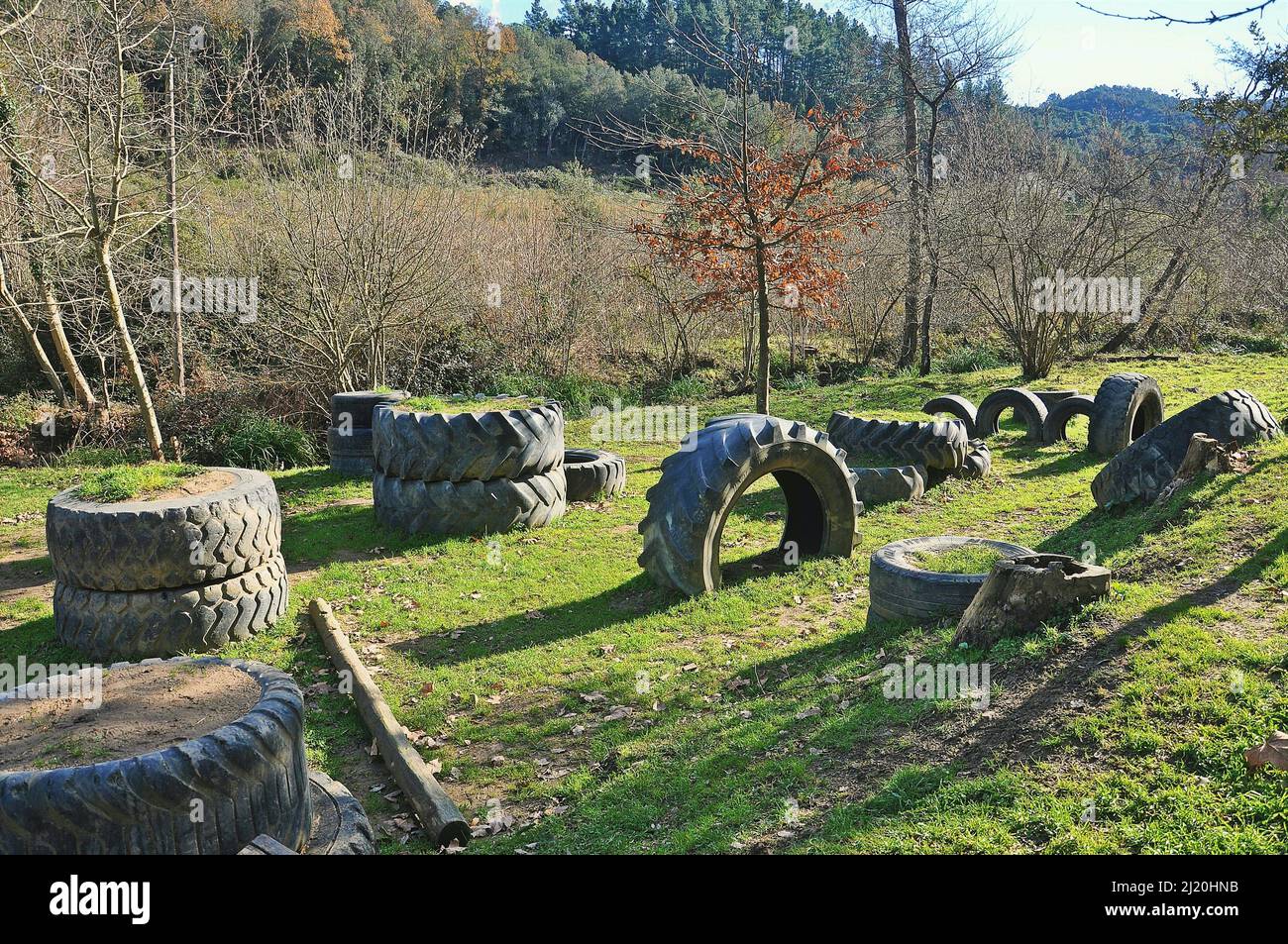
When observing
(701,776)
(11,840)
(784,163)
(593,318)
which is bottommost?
(701,776)

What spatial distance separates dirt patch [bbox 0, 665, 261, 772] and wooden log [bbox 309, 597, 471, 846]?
39.8 inches

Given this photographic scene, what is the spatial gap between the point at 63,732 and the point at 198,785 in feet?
2.81

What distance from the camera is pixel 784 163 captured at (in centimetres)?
1298

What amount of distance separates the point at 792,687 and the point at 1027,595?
5.32ft

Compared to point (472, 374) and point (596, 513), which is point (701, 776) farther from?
point (472, 374)

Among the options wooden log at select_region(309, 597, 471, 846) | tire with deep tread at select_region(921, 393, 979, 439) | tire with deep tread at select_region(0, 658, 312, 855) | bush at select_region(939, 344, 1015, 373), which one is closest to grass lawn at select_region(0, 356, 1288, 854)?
wooden log at select_region(309, 597, 471, 846)

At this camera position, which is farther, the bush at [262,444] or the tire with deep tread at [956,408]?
the tire with deep tread at [956,408]

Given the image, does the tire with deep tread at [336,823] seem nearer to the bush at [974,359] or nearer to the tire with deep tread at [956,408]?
the tire with deep tread at [956,408]

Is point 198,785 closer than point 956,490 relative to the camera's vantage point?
Yes

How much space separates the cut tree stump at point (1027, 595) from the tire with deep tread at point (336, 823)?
366 centimetres

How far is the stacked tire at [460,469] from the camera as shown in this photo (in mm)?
9836

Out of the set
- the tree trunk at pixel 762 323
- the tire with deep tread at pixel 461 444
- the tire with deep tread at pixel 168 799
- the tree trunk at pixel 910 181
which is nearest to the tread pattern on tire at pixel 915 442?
the tree trunk at pixel 762 323

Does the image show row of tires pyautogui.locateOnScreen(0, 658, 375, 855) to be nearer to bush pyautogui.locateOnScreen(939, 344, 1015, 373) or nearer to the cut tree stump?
the cut tree stump
